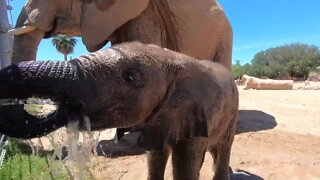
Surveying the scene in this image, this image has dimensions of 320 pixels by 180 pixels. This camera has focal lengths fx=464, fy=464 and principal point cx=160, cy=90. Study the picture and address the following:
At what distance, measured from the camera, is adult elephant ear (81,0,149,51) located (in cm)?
569

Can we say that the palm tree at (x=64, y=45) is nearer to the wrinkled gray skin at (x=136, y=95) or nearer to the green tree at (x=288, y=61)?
the green tree at (x=288, y=61)

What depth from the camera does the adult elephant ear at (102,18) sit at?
569cm

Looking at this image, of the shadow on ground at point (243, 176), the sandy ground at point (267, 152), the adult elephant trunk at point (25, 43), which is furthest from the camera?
the adult elephant trunk at point (25, 43)

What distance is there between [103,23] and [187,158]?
2884mm

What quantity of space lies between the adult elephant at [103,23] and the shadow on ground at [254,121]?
2.02 m

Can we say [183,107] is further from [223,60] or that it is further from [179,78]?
[223,60]

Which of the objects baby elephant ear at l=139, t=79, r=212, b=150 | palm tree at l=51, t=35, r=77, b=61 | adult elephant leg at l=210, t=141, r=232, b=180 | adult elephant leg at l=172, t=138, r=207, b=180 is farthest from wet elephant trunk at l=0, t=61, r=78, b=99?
palm tree at l=51, t=35, r=77, b=61

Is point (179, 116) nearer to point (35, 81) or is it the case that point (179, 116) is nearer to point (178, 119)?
point (178, 119)

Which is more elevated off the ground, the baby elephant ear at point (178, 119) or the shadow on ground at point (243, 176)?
the baby elephant ear at point (178, 119)

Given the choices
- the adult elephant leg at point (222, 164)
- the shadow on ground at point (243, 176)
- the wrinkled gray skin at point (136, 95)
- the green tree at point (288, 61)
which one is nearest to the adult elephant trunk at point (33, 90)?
the wrinkled gray skin at point (136, 95)

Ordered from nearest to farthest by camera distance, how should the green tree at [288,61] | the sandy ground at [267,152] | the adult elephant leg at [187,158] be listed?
the adult elephant leg at [187,158] < the sandy ground at [267,152] < the green tree at [288,61]

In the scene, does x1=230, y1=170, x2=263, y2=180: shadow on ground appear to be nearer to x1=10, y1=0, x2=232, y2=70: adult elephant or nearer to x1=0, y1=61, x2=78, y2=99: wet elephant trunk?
x1=10, y1=0, x2=232, y2=70: adult elephant

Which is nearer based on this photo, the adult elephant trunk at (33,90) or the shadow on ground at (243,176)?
the adult elephant trunk at (33,90)

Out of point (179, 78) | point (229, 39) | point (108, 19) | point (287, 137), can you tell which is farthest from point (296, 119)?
point (179, 78)
